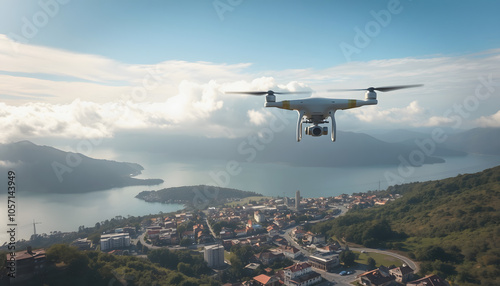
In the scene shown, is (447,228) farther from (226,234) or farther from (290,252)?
(226,234)

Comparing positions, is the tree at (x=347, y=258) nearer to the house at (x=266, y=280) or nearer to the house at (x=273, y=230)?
the house at (x=266, y=280)

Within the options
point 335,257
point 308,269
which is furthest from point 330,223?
point 308,269

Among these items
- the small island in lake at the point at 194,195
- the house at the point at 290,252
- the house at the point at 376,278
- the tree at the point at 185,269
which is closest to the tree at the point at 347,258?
the house at the point at 376,278

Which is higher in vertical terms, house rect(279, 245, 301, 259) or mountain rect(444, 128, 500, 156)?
mountain rect(444, 128, 500, 156)

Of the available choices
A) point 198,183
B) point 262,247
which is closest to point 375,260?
point 262,247

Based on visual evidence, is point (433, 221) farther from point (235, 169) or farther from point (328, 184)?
point (235, 169)

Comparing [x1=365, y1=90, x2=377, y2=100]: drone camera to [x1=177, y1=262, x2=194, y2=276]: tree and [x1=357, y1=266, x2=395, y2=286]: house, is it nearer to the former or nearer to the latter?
[x1=357, y1=266, x2=395, y2=286]: house

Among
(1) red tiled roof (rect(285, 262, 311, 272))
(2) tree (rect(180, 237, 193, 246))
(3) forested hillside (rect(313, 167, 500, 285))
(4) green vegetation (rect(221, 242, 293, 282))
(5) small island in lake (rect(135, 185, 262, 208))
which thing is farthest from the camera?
(5) small island in lake (rect(135, 185, 262, 208))

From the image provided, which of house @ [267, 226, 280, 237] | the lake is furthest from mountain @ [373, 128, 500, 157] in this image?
house @ [267, 226, 280, 237]
